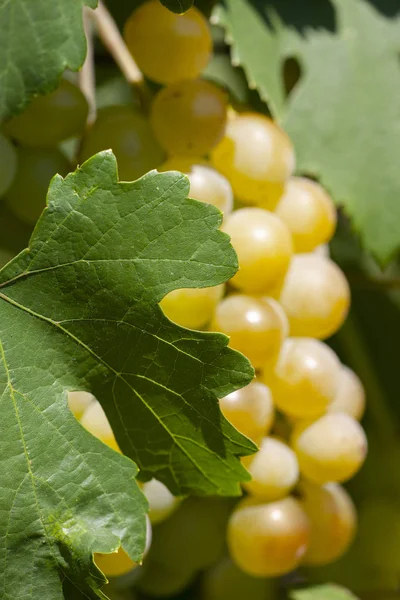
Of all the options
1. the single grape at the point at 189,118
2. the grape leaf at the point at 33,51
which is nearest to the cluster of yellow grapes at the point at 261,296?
the single grape at the point at 189,118

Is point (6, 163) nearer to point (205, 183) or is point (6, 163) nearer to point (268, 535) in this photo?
point (205, 183)

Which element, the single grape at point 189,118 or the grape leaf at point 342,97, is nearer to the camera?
the single grape at point 189,118

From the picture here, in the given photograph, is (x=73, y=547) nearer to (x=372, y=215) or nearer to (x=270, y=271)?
(x=270, y=271)

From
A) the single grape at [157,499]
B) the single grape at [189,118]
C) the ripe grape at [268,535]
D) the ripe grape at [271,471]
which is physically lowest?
the ripe grape at [268,535]

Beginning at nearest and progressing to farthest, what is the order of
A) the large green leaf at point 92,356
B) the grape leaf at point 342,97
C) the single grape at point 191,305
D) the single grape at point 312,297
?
1. the large green leaf at point 92,356
2. the single grape at point 191,305
3. the single grape at point 312,297
4. the grape leaf at point 342,97

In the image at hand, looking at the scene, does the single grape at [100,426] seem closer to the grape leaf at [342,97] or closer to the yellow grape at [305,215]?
the yellow grape at [305,215]
